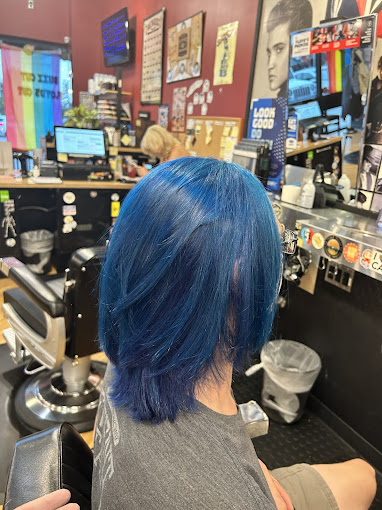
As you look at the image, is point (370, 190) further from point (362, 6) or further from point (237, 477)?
point (237, 477)

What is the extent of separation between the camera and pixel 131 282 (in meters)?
0.65

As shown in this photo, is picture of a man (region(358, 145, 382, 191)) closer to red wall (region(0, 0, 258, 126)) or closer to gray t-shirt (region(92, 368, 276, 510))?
red wall (region(0, 0, 258, 126))

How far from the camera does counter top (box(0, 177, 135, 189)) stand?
327 cm

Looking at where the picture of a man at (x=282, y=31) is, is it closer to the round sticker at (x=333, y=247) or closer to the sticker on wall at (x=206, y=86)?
the sticker on wall at (x=206, y=86)

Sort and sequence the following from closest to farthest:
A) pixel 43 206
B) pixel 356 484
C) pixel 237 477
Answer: pixel 237 477, pixel 356 484, pixel 43 206

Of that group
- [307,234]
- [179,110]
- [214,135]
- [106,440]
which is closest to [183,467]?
[106,440]

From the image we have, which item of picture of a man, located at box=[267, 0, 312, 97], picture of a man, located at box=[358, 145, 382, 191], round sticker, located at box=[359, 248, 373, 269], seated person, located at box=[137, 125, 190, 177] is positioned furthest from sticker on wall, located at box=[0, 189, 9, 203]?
round sticker, located at box=[359, 248, 373, 269]

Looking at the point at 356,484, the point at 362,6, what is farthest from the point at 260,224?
the point at 362,6

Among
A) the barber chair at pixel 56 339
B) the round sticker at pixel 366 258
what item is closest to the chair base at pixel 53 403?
the barber chair at pixel 56 339

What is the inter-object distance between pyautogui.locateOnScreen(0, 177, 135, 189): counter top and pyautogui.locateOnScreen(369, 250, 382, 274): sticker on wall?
2709mm

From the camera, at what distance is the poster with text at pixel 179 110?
3.96 meters

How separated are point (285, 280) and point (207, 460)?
Result: 1612mm

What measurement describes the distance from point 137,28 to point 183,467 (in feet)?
18.4

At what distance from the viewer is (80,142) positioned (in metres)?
3.77
